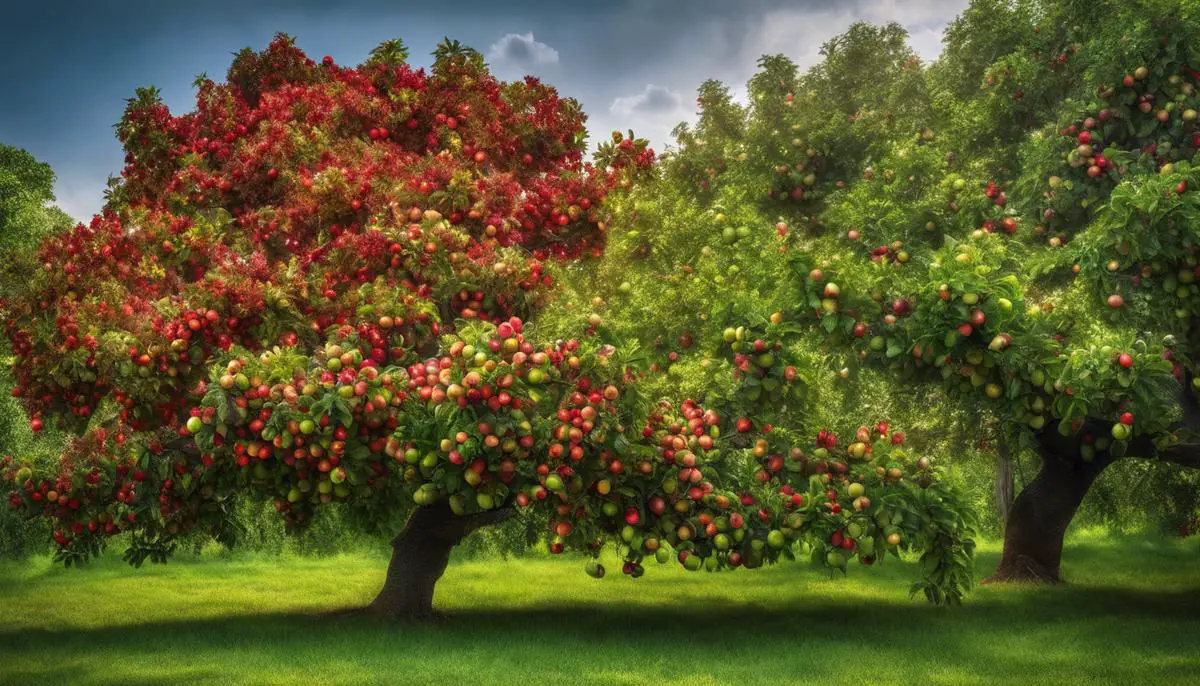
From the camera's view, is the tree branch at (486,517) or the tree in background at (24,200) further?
the tree in background at (24,200)

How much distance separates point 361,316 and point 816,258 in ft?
16.1

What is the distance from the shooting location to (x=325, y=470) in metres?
11.5

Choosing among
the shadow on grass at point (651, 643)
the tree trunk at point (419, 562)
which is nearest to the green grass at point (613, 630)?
the shadow on grass at point (651, 643)

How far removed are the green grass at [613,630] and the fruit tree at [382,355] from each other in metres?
1.72

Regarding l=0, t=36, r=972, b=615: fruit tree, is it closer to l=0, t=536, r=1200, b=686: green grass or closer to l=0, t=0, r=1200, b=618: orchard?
l=0, t=0, r=1200, b=618: orchard

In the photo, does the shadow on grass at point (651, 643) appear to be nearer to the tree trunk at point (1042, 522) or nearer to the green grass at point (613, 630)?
the green grass at point (613, 630)

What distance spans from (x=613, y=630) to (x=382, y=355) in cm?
683

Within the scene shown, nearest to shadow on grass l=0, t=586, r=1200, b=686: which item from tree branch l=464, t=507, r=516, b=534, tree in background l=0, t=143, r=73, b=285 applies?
tree branch l=464, t=507, r=516, b=534

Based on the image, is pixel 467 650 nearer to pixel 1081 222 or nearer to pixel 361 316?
pixel 361 316

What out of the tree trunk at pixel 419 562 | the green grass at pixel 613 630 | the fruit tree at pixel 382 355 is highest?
the fruit tree at pixel 382 355

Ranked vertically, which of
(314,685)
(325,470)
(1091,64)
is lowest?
(314,685)

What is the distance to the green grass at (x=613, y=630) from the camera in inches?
554

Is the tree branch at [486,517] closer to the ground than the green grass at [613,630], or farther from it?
farther from it

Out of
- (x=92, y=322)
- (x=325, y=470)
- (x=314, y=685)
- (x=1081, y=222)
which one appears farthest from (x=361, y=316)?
(x=1081, y=222)
